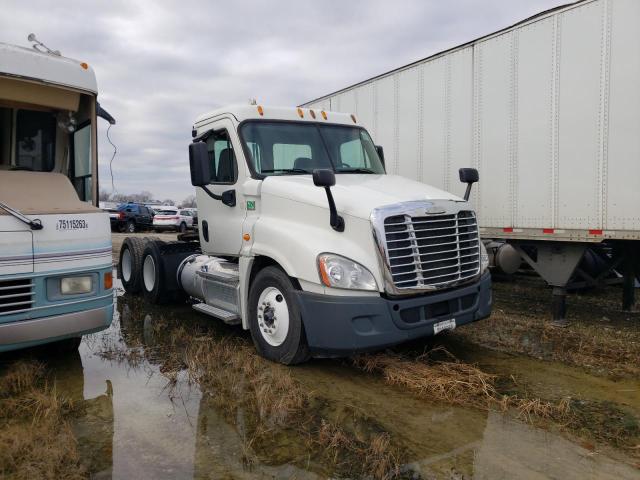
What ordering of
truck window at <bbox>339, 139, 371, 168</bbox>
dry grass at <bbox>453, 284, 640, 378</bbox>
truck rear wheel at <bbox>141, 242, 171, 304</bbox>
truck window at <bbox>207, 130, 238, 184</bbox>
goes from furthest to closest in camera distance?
truck rear wheel at <bbox>141, 242, 171, 304</bbox> < truck window at <bbox>339, 139, 371, 168</bbox> < truck window at <bbox>207, 130, 238, 184</bbox> < dry grass at <bbox>453, 284, 640, 378</bbox>

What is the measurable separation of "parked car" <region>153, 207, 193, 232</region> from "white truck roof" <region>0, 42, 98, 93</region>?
25923mm

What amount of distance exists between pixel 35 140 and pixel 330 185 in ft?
12.3

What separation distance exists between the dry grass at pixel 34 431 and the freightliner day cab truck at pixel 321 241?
1.96 m

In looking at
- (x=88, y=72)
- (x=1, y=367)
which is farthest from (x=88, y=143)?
(x=1, y=367)

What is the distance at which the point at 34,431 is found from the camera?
3.47 metres

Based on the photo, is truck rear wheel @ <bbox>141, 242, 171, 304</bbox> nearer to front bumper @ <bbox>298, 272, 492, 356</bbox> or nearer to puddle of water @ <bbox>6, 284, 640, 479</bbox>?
puddle of water @ <bbox>6, 284, 640, 479</bbox>

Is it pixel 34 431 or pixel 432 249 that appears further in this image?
pixel 432 249

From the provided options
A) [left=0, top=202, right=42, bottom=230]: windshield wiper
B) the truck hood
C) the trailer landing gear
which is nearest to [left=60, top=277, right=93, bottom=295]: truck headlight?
[left=0, top=202, right=42, bottom=230]: windshield wiper

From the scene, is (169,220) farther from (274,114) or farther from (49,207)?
(49,207)

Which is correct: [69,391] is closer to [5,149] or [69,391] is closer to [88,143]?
[88,143]

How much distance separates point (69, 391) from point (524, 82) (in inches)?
254

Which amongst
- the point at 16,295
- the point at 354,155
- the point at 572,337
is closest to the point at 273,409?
the point at 16,295

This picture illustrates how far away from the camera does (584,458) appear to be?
331 cm

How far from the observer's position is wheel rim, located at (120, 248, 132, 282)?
8945 mm
